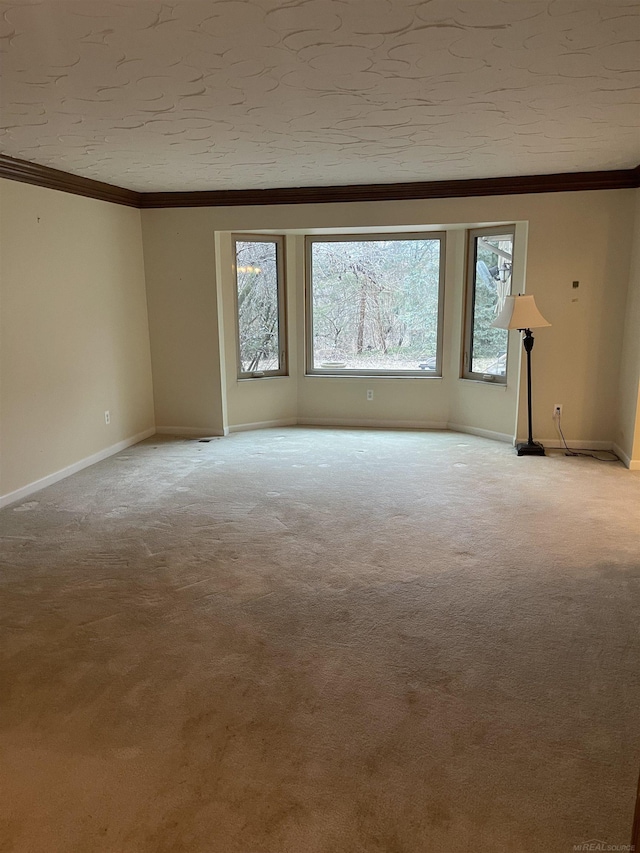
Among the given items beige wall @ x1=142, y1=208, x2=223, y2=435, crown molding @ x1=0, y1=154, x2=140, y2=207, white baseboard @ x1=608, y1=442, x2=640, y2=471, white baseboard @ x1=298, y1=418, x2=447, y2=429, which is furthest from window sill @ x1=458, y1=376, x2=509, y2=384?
crown molding @ x1=0, y1=154, x2=140, y2=207

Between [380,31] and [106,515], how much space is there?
3.19 meters

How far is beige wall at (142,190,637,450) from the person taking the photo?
507cm

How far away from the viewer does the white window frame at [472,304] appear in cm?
558

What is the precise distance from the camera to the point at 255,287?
6160 mm

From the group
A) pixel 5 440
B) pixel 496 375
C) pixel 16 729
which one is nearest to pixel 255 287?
pixel 496 375

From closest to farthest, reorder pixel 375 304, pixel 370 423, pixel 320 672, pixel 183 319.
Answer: pixel 320 672
pixel 183 319
pixel 375 304
pixel 370 423

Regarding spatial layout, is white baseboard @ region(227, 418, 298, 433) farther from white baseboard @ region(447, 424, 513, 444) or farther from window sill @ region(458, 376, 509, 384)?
window sill @ region(458, 376, 509, 384)

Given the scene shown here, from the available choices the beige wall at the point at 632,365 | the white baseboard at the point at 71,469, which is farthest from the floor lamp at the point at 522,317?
the white baseboard at the point at 71,469

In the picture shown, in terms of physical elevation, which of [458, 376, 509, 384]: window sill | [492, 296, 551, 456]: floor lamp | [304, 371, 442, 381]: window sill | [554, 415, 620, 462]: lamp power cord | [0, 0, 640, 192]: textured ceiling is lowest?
[554, 415, 620, 462]: lamp power cord

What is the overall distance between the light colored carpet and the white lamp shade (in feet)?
4.95

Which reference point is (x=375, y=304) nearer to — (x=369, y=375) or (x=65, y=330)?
(x=369, y=375)

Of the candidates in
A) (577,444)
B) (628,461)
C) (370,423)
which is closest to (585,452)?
(577,444)

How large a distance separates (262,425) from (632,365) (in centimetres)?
362

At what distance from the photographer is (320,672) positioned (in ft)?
7.54
